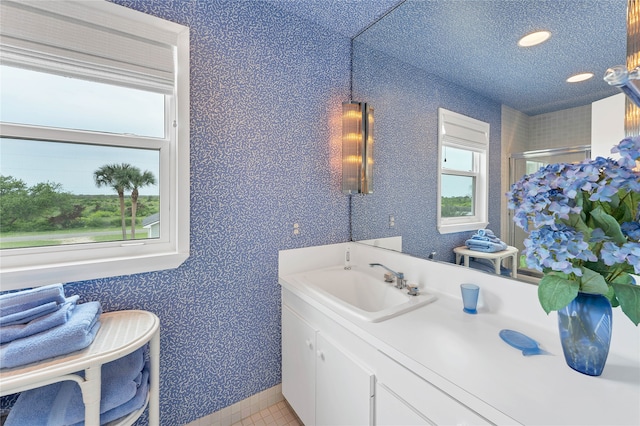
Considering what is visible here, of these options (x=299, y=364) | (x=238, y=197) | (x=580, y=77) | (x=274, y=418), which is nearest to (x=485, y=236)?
(x=580, y=77)

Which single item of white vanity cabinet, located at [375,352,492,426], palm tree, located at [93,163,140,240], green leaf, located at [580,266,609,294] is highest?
palm tree, located at [93,163,140,240]

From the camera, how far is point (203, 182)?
54.9 inches

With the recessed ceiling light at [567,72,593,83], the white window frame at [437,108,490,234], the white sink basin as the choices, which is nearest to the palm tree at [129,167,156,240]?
the white sink basin

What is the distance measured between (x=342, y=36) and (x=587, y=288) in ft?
6.50

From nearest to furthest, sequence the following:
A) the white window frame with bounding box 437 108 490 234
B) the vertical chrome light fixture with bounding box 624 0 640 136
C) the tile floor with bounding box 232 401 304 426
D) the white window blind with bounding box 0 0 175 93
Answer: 1. the vertical chrome light fixture with bounding box 624 0 640 136
2. the white window blind with bounding box 0 0 175 93
3. the white window frame with bounding box 437 108 490 234
4. the tile floor with bounding box 232 401 304 426

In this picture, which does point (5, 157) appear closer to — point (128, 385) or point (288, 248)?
point (128, 385)

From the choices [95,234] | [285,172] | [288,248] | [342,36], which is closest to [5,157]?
[95,234]

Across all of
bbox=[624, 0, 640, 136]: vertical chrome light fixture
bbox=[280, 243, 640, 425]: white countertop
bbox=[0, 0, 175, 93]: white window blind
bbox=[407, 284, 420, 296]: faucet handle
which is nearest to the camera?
bbox=[280, 243, 640, 425]: white countertop

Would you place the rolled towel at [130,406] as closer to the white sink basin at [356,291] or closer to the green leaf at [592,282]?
the white sink basin at [356,291]

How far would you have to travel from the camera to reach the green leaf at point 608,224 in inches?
24.0

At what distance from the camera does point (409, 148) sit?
1.58 metres

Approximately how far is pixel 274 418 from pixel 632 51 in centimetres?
228

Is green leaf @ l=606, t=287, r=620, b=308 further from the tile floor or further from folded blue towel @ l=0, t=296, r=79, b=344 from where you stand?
folded blue towel @ l=0, t=296, r=79, b=344

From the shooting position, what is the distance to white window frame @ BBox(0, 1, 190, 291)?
1.06 m
